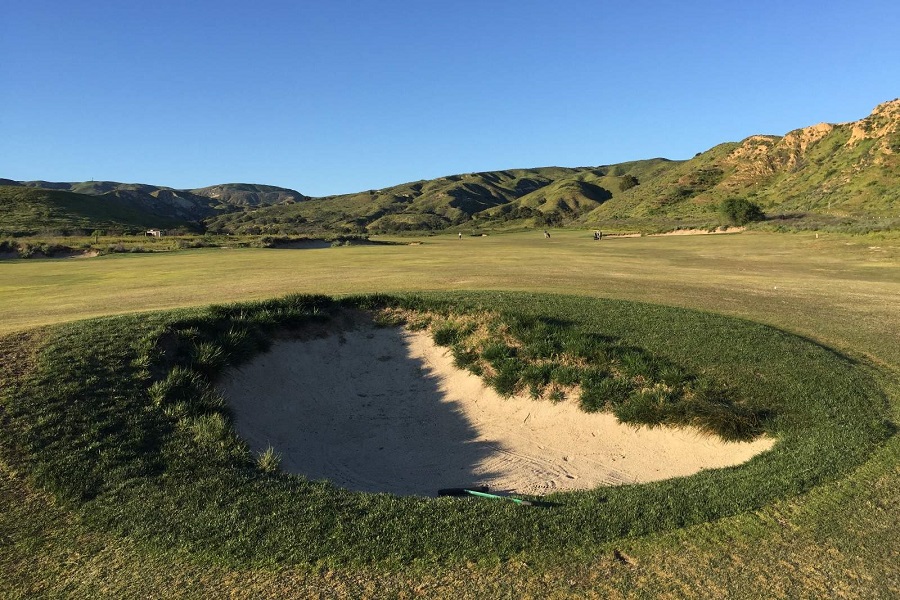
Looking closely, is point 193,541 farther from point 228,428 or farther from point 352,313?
point 352,313

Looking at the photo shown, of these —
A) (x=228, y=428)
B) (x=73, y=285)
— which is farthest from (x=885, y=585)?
(x=73, y=285)

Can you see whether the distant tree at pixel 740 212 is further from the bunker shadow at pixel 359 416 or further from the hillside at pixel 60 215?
the hillside at pixel 60 215

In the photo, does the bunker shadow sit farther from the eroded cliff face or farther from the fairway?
the eroded cliff face

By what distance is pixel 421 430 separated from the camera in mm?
11289

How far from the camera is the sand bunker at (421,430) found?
8.96 meters

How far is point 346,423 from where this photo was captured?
457 inches

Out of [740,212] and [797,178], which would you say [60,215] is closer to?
[740,212]

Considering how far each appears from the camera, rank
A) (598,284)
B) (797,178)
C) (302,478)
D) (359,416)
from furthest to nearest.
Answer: (797,178) → (598,284) → (359,416) → (302,478)

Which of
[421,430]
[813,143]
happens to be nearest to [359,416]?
[421,430]

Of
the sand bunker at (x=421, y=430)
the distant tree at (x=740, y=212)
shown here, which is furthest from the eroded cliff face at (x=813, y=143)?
the sand bunker at (x=421, y=430)

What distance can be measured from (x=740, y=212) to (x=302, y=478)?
85.8 meters

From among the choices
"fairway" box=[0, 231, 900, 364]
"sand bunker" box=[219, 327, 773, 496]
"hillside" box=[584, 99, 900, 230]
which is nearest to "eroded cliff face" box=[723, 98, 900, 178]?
"hillside" box=[584, 99, 900, 230]

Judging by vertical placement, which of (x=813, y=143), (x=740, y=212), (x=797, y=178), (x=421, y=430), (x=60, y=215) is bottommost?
(x=421, y=430)

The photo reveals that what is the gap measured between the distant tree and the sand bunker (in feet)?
259
